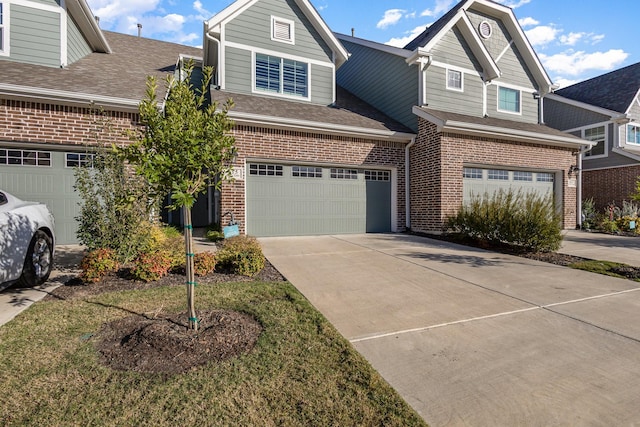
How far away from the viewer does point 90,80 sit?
8430mm

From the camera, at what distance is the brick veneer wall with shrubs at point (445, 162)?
411 inches

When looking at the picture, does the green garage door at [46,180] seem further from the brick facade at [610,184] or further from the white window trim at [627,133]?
the white window trim at [627,133]

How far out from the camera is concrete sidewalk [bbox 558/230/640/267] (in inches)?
289

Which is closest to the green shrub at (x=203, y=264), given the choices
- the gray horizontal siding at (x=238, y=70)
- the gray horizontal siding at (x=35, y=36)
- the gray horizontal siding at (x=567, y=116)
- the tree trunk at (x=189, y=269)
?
the tree trunk at (x=189, y=269)

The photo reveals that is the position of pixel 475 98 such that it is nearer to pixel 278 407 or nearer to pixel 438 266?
pixel 438 266

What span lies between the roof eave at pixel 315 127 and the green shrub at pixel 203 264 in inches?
171

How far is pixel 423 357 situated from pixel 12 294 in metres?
5.23

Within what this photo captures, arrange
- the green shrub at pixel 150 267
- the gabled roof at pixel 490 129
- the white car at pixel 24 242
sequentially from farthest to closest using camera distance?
the gabled roof at pixel 490 129 → the green shrub at pixel 150 267 → the white car at pixel 24 242

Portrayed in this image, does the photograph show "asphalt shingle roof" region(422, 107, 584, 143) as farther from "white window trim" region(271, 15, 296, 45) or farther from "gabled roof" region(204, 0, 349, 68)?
"white window trim" region(271, 15, 296, 45)

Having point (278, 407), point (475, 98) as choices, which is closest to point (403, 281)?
point (278, 407)

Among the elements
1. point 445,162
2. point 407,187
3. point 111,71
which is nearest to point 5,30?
point 111,71

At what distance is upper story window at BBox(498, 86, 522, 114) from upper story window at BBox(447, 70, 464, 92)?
2243 millimetres

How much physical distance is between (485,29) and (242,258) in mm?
14144

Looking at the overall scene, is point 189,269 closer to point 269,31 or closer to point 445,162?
point 445,162
